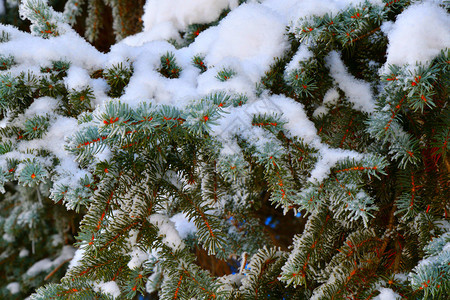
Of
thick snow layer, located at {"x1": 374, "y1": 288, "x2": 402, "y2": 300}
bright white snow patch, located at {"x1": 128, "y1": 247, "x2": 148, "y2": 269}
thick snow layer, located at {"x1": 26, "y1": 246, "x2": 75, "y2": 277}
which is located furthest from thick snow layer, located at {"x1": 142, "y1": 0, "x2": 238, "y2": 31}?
thick snow layer, located at {"x1": 26, "y1": 246, "x2": 75, "y2": 277}

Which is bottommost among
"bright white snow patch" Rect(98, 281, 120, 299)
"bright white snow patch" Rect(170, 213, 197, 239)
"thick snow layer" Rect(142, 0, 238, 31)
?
"bright white snow patch" Rect(98, 281, 120, 299)

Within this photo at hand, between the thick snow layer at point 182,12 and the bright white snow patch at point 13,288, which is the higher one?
the thick snow layer at point 182,12

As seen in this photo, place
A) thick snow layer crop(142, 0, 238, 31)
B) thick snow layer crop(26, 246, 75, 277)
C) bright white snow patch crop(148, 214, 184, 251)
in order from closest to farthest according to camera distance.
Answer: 1. bright white snow patch crop(148, 214, 184, 251)
2. thick snow layer crop(142, 0, 238, 31)
3. thick snow layer crop(26, 246, 75, 277)

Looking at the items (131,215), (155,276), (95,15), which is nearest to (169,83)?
(131,215)

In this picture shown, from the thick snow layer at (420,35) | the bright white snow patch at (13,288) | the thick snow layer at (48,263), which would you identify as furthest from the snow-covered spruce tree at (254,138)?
the bright white snow patch at (13,288)

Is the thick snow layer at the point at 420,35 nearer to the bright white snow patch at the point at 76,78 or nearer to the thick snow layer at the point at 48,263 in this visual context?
the bright white snow patch at the point at 76,78

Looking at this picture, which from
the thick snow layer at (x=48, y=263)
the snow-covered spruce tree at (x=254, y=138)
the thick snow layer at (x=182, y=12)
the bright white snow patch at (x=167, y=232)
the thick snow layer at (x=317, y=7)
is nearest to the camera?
the snow-covered spruce tree at (x=254, y=138)

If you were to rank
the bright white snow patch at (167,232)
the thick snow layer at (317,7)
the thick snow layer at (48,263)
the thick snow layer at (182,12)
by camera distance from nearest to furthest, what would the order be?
the thick snow layer at (317,7) → the bright white snow patch at (167,232) → the thick snow layer at (182,12) → the thick snow layer at (48,263)

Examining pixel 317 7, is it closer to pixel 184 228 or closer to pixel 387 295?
pixel 387 295

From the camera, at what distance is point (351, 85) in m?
1.16

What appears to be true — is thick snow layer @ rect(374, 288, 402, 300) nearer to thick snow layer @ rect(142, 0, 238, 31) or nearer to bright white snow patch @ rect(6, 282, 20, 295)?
thick snow layer @ rect(142, 0, 238, 31)

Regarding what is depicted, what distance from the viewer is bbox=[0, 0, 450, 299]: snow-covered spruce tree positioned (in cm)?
93

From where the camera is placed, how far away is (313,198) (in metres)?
0.94

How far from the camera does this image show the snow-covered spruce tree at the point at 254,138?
93 cm
